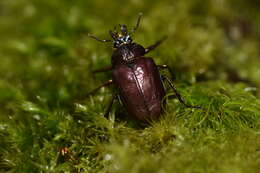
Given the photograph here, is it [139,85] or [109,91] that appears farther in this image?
[109,91]

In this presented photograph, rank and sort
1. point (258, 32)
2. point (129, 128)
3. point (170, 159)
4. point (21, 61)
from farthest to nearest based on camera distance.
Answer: point (258, 32), point (21, 61), point (129, 128), point (170, 159)

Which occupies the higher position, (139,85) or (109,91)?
(139,85)

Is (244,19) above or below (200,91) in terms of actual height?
above

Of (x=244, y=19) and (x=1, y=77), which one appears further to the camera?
(x=244, y=19)

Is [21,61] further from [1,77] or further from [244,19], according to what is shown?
[244,19]

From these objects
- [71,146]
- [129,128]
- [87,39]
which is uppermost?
[87,39]

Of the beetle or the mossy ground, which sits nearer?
the mossy ground

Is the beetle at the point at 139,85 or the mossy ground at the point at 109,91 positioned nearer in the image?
the mossy ground at the point at 109,91

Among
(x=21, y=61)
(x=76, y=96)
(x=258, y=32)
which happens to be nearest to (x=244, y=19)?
(x=258, y=32)
